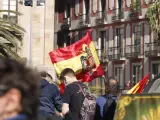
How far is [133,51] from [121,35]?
2453mm

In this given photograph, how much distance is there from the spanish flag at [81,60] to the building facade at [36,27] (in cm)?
2060

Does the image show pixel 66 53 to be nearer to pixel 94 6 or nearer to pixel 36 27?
pixel 36 27

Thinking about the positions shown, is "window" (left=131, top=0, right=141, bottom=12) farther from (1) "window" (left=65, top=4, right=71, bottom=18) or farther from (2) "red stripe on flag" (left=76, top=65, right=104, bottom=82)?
(2) "red stripe on flag" (left=76, top=65, right=104, bottom=82)

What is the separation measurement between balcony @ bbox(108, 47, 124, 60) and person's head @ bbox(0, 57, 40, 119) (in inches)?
1879

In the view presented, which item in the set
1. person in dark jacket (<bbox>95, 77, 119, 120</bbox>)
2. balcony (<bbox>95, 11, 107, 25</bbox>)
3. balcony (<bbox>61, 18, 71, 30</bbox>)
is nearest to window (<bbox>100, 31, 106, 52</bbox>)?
balcony (<bbox>95, 11, 107, 25</bbox>)

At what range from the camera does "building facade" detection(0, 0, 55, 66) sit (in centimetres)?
4253

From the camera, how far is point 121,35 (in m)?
51.5

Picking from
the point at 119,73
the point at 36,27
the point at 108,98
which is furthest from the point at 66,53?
the point at 119,73

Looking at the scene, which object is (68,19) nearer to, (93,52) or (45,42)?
(45,42)

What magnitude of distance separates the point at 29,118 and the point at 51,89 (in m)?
6.78

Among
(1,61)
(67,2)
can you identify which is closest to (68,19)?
(67,2)

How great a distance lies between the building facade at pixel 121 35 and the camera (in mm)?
48562

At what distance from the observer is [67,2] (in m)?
60.5

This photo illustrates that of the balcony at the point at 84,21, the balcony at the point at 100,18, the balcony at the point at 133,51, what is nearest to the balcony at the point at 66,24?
the balcony at the point at 84,21
